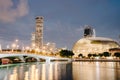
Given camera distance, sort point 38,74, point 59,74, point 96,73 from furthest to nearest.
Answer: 1. point 96,73
2. point 59,74
3. point 38,74

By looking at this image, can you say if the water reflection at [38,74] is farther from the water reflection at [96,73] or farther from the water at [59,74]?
the water reflection at [96,73]

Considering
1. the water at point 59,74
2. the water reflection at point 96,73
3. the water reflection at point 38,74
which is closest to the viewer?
the water reflection at point 38,74

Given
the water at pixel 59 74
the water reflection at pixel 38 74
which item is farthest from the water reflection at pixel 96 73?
the water reflection at pixel 38 74

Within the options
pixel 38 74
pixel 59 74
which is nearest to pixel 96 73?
pixel 59 74

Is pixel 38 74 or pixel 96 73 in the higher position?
pixel 38 74

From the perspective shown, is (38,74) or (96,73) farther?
(96,73)

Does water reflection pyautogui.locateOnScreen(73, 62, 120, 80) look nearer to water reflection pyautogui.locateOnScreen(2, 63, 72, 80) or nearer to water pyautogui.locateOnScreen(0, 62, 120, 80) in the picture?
water pyautogui.locateOnScreen(0, 62, 120, 80)

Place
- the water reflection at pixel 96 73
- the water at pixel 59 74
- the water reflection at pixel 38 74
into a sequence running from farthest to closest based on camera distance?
the water reflection at pixel 96 73
the water at pixel 59 74
the water reflection at pixel 38 74

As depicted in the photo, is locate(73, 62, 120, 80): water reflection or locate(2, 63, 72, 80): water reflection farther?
locate(73, 62, 120, 80): water reflection

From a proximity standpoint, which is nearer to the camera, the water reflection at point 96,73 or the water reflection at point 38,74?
the water reflection at point 38,74

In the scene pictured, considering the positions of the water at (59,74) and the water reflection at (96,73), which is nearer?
the water at (59,74)

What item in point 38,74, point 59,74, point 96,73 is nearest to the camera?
point 38,74

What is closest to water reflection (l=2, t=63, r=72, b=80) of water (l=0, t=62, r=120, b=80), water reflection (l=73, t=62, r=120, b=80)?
water (l=0, t=62, r=120, b=80)

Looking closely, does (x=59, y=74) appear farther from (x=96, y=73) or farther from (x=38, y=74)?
(x=96, y=73)
